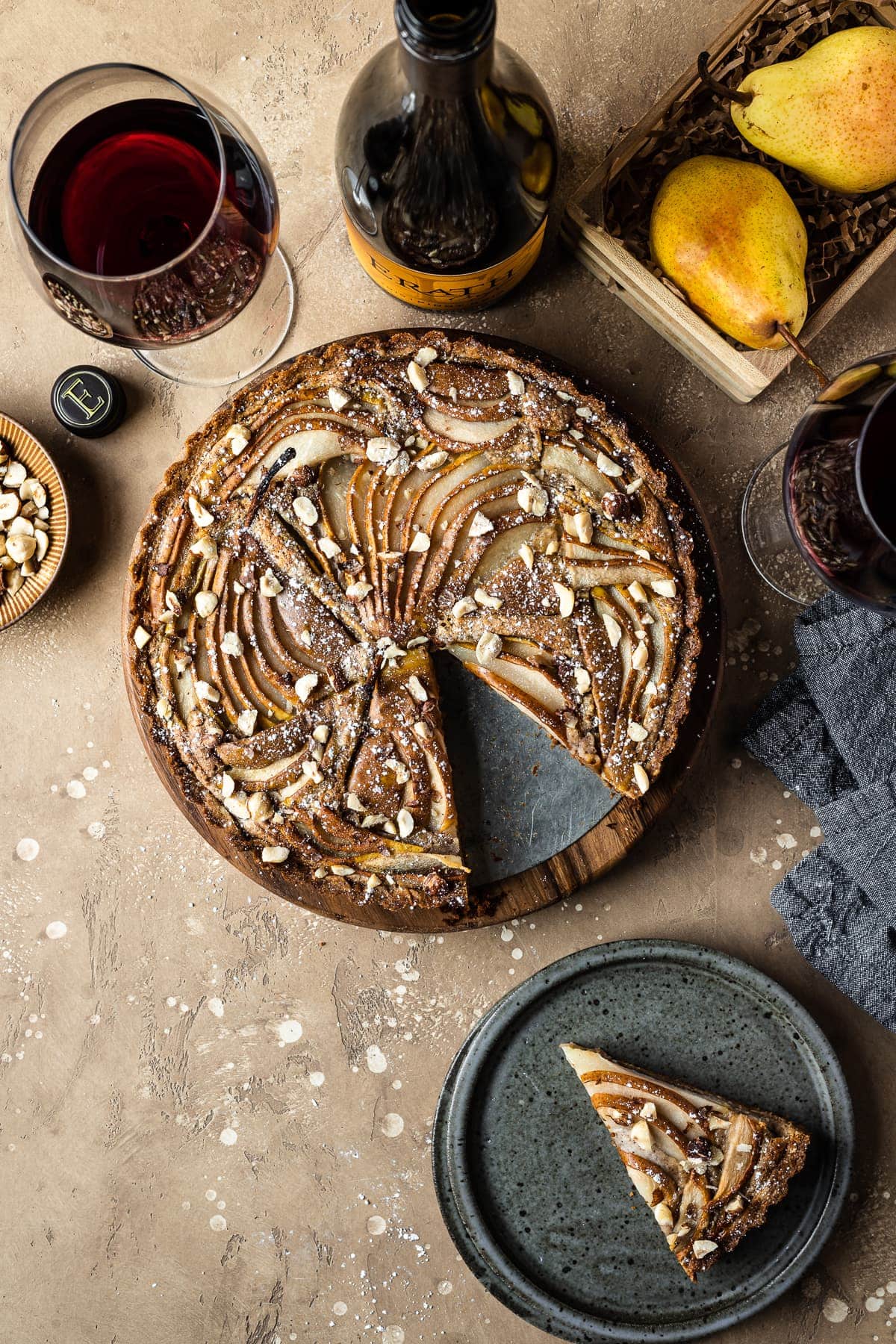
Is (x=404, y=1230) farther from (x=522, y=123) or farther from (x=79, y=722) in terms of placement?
(x=522, y=123)

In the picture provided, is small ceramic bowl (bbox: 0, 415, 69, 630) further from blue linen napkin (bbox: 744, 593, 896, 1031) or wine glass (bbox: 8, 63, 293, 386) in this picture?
blue linen napkin (bbox: 744, 593, 896, 1031)

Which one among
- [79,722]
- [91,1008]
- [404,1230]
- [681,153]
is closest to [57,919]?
[91,1008]

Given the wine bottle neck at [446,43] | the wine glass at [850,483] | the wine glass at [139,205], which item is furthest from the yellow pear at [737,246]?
the wine glass at [139,205]

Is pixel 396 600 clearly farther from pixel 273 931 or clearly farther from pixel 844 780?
pixel 844 780

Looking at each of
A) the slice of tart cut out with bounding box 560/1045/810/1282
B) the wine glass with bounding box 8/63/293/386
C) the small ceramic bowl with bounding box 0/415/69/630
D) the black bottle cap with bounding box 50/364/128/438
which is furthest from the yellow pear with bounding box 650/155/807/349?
the slice of tart cut out with bounding box 560/1045/810/1282

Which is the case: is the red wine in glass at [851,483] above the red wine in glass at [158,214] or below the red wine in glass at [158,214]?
above

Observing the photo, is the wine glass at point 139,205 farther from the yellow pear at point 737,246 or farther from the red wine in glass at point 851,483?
the red wine in glass at point 851,483
